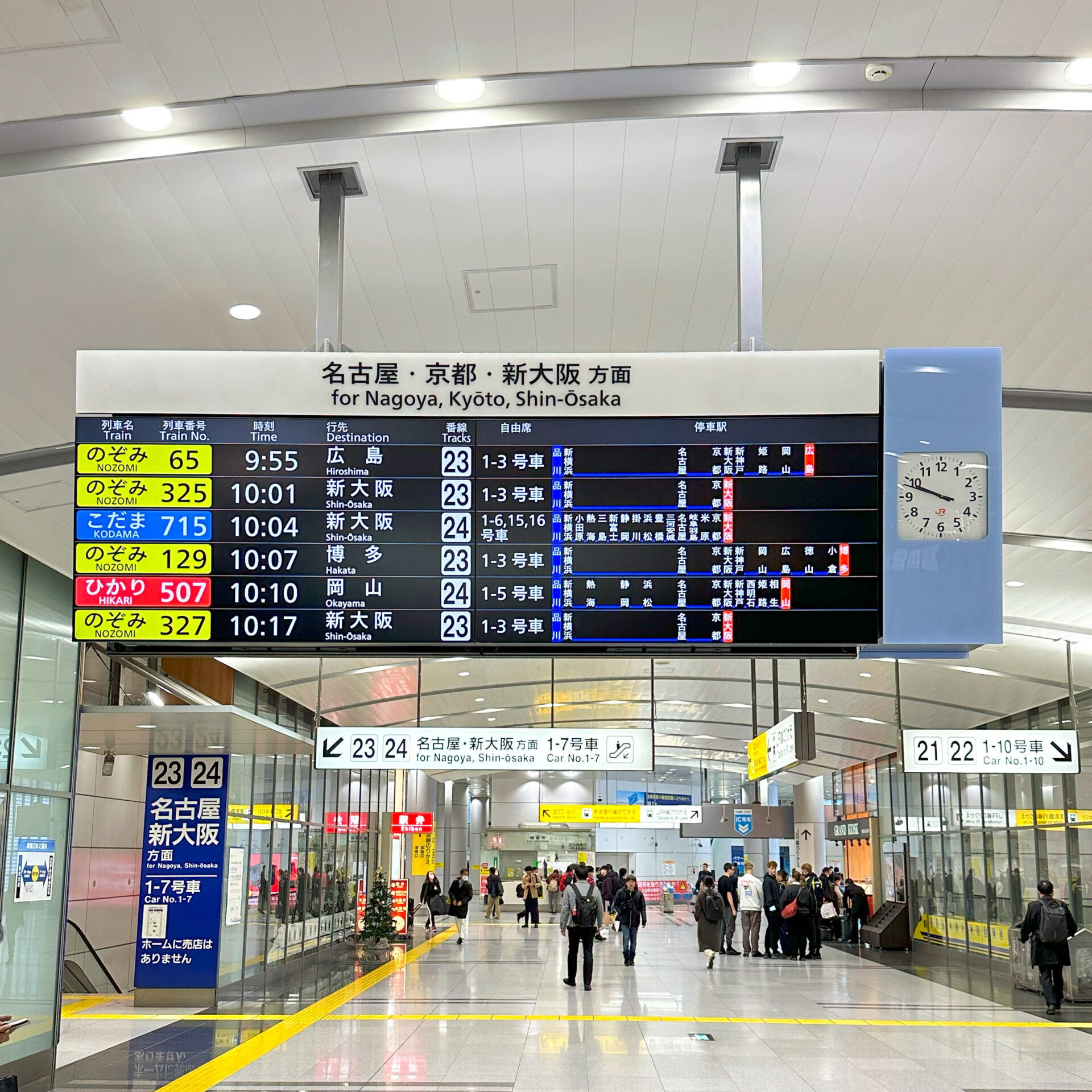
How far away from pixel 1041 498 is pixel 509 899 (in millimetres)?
35139

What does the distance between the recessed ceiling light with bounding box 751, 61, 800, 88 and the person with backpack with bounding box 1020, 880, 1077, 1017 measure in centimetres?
1137

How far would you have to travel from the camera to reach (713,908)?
18938mm

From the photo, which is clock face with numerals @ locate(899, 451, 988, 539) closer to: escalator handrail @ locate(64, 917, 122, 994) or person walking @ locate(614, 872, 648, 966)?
escalator handrail @ locate(64, 917, 122, 994)

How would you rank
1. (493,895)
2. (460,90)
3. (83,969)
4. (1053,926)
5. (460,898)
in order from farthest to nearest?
(493,895)
(460,898)
(83,969)
(1053,926)
(460,90)

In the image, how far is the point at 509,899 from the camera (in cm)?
4175

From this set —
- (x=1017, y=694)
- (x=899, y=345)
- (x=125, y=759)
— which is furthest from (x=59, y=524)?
(x=1017, y=694)

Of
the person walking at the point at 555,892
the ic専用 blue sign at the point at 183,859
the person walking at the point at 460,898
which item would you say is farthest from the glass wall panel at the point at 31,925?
the person walking at the point at 555,892

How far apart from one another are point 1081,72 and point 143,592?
3991 mm

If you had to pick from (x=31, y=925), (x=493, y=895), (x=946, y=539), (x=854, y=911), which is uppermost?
(x=946, y=539)

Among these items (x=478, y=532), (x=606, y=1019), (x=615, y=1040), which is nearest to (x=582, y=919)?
(x=606, y=1019)

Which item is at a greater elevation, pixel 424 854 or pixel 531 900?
pixel 424 854

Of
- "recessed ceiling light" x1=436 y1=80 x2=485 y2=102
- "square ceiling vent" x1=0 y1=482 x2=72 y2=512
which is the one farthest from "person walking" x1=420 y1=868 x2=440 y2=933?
"recessed ceiling light" x1=436 y1=80 x2=485 y2=102

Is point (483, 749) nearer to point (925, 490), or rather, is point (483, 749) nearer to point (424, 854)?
point (925, 490)

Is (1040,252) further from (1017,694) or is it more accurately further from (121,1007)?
(1017,694)
